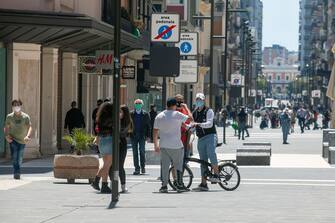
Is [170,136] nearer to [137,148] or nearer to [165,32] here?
[165,32]

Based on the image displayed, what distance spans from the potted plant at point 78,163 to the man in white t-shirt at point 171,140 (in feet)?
6.71

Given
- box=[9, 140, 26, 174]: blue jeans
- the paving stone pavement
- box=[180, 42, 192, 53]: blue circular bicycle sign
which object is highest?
box=[180, 42, 192, 53]: blue circular bicycle sign

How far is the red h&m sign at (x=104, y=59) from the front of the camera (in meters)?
39.6

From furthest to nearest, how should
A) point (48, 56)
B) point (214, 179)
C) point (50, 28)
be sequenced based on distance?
point (48, 56) → point (50, 28) → point (214, 179)

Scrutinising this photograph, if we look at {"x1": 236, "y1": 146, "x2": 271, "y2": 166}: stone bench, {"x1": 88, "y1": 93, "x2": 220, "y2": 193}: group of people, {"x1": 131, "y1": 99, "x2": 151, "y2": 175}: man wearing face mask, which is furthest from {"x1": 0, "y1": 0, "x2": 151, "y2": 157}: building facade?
{"x1": 88, "y1": 93, "x2": 220, "y2": 193}: group of people

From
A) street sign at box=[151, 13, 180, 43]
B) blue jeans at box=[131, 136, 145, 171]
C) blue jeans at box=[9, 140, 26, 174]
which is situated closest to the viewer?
blue jeans at box=[9, 140, 26, 174]

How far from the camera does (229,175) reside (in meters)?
23.5

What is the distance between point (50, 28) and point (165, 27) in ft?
24.1

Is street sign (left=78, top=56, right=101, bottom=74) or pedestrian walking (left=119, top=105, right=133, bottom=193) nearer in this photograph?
pedestrian walking (left=119, top=105, right=133, bottom=193)

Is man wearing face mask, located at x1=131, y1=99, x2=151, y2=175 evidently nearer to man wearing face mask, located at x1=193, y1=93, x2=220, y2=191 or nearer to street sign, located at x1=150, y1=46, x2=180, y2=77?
street sign, located at x1=150, y1=46, x2=180, y2=77

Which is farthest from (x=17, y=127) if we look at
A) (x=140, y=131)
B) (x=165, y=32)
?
(x=140, y=131)

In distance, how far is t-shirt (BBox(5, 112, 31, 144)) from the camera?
990 inches

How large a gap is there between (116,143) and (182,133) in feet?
15.6

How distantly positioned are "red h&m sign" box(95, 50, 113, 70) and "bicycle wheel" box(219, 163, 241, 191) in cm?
1621
